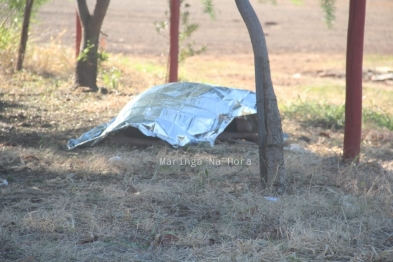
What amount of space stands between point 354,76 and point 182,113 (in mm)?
1650

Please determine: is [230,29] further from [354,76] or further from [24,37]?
[354,76]

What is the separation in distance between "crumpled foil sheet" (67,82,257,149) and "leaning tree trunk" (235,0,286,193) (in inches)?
56.5

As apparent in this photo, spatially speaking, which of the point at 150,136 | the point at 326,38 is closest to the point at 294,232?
the point at 150,136

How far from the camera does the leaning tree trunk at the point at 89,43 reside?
8.25 m

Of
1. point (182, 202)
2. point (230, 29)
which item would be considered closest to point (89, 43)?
point (182, 202)

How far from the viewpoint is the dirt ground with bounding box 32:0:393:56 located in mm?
15281

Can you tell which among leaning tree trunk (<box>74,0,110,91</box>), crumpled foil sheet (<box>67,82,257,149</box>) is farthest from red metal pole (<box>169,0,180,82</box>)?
crumpled foil sheet (<box>67,82,257,149</box>)

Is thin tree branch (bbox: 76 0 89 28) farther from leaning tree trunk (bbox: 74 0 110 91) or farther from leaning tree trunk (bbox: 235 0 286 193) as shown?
leaning tree trunk (bbox: 235 0 286 193)

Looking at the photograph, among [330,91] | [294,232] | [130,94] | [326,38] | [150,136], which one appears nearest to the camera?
[294,232]

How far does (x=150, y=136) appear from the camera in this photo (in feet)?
A: 19.1

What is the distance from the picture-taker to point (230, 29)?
1820 cm

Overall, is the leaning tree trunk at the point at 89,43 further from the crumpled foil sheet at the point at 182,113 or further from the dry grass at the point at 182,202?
the crumpled foil sheet at the point at 182,113

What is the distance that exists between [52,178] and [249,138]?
2.26 meters

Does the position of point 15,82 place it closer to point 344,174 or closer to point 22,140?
point 22,140
